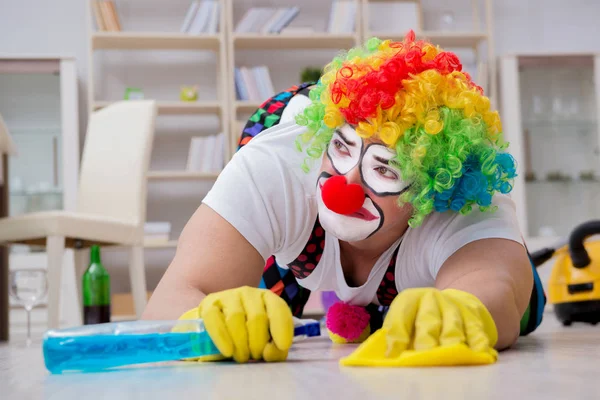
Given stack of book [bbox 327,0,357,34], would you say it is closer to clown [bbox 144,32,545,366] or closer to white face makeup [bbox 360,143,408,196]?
clown [bbox 144,32,545,366]

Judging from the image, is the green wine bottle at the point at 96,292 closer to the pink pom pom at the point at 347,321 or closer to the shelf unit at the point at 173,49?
the pink pom pom at the point at 347,321

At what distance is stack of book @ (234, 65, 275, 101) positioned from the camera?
165 inches

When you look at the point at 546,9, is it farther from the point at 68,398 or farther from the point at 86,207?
the point at 68,398

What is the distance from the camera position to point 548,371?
652 millimetres

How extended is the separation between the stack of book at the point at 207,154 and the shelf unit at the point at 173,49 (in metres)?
0.04

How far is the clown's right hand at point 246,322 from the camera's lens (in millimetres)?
737

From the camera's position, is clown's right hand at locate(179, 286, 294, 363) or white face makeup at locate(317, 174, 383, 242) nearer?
clown's right hand at locate(179, 286, 294, 363)

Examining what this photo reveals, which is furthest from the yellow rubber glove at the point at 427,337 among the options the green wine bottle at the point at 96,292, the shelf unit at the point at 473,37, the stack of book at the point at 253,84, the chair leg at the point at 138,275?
the shelf unit at the point at 473,37

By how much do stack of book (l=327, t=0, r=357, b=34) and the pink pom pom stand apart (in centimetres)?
313

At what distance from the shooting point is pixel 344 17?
168 inches

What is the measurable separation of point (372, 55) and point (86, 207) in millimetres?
2296

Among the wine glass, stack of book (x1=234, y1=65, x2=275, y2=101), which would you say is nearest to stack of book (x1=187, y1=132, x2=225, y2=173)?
stack of book (x1=234, y1=65, x2=275, y2=101)

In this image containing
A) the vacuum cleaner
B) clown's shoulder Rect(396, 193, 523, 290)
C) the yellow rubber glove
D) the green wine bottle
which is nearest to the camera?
the yellow rubber glove

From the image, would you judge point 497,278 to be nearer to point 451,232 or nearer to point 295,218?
point 451,232
